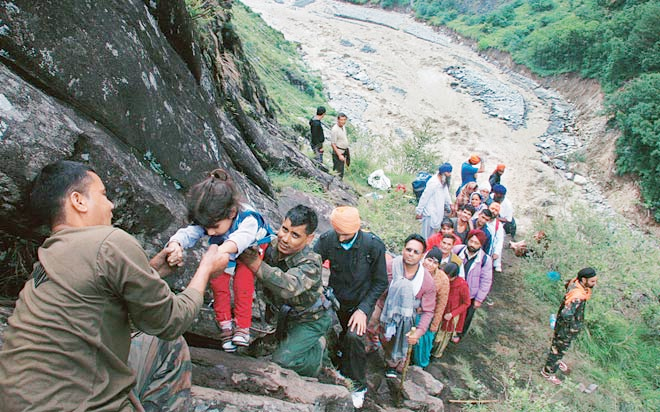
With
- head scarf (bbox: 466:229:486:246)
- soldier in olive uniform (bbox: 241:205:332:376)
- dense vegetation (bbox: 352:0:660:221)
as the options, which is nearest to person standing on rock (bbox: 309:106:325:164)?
head scarf (bbox: 466:229:486:246)

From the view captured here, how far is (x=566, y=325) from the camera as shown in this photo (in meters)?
5.43

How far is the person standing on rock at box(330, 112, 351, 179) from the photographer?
955cm

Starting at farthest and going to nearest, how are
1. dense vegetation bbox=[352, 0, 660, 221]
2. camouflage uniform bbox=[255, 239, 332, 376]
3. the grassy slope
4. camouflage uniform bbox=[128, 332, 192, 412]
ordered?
dense vegetation bbox=[352, 0, 660, 221]
the grassy slope
camouflage uniform bbox=[255, 239, 332, 376]
camouflage uniform bbox=[128, 332, 192, 412]

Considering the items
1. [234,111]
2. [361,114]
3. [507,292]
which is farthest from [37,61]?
[361,114]

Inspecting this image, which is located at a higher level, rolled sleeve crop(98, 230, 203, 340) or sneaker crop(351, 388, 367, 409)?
rolled sleeve crop(98, 230, 203, 340)

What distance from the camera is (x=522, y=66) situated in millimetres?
Result: 26484

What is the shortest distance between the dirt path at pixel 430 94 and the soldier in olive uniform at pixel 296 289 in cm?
1039

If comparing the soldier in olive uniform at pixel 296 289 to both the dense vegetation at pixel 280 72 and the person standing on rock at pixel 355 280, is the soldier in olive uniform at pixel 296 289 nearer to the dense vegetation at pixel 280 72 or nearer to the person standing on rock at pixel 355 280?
the person standing on rock at pixel 355 280

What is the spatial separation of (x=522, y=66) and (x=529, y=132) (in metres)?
8.48

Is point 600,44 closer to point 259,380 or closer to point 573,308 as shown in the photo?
point 573,308

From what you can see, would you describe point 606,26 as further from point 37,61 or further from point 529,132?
point 37,61

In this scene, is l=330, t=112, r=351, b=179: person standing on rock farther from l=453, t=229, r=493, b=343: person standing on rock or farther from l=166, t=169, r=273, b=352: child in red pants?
l=166, t=169, r=273, b=352: child in red pants

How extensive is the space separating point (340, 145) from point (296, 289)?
23.6 ft

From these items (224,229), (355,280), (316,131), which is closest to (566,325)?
(355,280)
